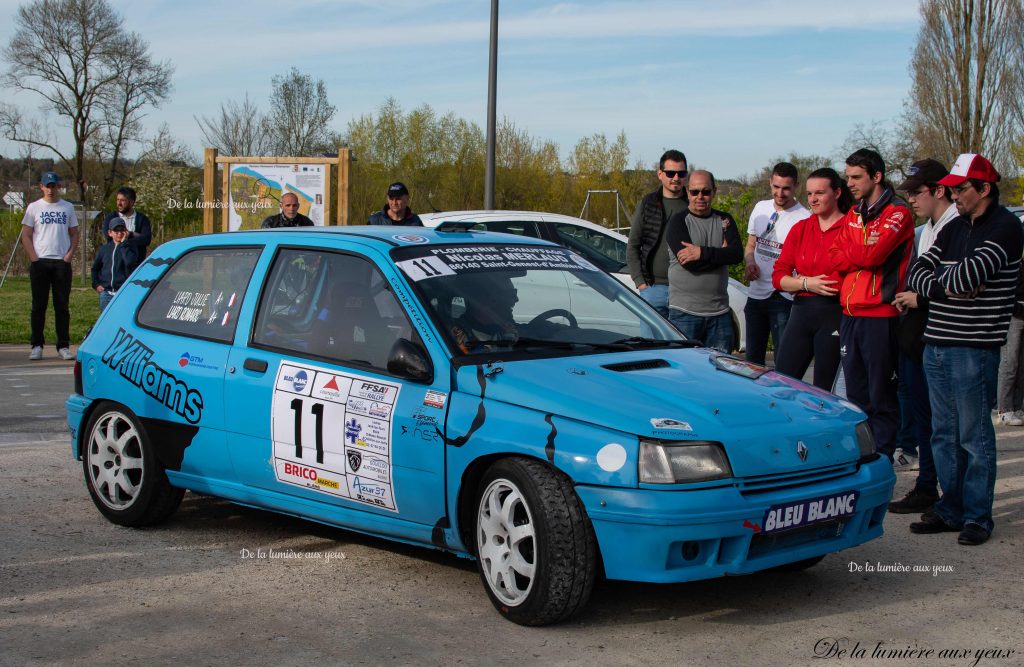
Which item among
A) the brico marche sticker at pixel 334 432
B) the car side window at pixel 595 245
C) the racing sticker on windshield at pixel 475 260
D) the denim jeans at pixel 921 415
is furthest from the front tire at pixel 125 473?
the car side window at pixel 595 245

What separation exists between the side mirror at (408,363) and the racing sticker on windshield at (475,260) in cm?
48

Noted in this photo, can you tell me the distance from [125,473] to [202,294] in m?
1.01

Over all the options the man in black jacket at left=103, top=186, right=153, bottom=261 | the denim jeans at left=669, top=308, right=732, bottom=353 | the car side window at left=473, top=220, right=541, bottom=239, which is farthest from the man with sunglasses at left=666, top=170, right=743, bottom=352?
the man in black jacket at left=103, top=186, right=153, bottom=261

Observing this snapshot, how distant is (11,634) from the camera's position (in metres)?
4.40

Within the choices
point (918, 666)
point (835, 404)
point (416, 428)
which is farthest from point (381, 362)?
point (918, 666)

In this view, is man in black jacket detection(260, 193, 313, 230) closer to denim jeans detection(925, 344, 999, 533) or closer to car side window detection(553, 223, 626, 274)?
car side window detection(553, 223, 626, 274)

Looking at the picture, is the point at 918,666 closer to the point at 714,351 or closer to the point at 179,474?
the point at 714,351

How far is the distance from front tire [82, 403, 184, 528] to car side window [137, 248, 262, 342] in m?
0.53

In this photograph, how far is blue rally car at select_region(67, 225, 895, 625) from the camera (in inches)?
169

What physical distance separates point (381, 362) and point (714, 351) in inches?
64.0

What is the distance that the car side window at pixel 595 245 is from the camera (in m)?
13.3

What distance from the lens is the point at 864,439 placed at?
4934 millimetres

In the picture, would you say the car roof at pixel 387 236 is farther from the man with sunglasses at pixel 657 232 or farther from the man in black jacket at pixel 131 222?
the man in black jacket at pixel 131 222

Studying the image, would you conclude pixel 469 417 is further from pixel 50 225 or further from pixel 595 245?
pixel 50 225
